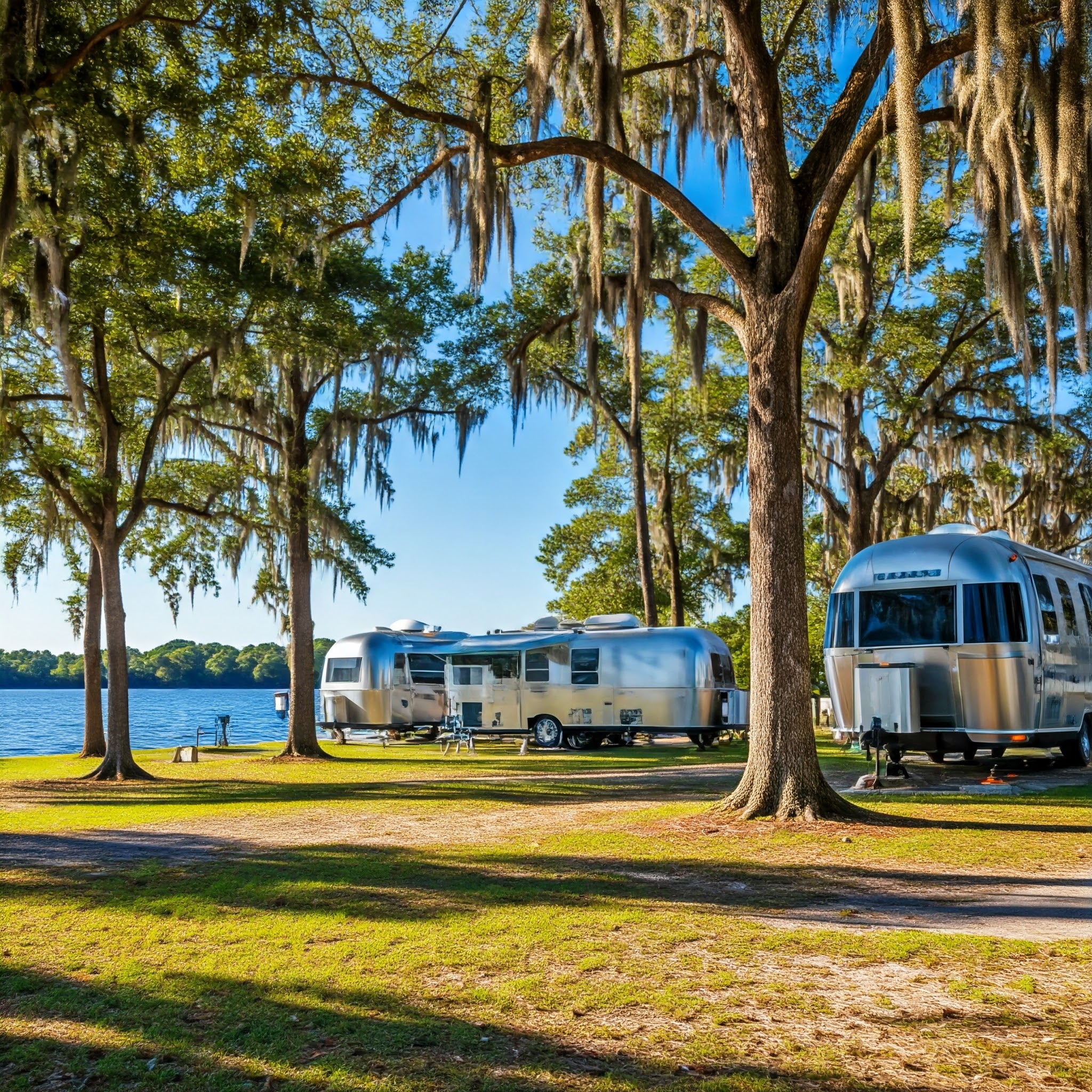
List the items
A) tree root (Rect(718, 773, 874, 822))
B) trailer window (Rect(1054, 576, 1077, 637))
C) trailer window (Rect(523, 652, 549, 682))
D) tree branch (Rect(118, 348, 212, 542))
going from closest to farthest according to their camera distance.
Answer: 1. tree root (Rect(718, 773, 874, 822))
2. trailer window (Rect(1054, 576, 1077, 637))
3. tree branch (Rect(118, 348, 212, 542))
4. trailer window (Rect(523, 652, 549, 682))

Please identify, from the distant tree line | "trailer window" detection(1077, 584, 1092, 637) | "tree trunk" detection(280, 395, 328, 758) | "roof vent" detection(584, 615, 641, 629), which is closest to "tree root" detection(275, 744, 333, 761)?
"tree trunk" detection(280, 395, 328, 758)

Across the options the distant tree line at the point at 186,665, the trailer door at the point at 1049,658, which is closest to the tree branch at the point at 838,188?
the trailer door at the point at 1049,658

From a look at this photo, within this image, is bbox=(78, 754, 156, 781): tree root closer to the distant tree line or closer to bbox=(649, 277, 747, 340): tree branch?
bbox=(649, 277, 747, 340): tree branch

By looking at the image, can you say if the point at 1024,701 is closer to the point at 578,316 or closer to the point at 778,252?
the point at 778,252

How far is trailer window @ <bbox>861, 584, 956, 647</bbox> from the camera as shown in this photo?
12500 mm

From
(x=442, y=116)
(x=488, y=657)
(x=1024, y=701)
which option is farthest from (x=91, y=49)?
(x=488, y=657)

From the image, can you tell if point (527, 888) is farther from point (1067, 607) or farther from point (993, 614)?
point (1067, 607)

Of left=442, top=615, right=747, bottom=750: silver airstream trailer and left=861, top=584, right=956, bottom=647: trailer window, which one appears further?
left=442, top=615, right=747, bottom=750: silver airstream trailer

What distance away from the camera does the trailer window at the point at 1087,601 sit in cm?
1501

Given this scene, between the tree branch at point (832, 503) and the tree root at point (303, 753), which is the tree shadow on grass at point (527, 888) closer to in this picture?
the tree root at point (303, 753)

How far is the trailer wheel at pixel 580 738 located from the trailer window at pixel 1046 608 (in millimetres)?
9971

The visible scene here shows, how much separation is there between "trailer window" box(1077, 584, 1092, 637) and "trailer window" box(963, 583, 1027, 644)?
11.1 feet

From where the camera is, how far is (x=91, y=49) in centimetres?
1005

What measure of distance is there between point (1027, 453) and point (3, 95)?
21.5 m
